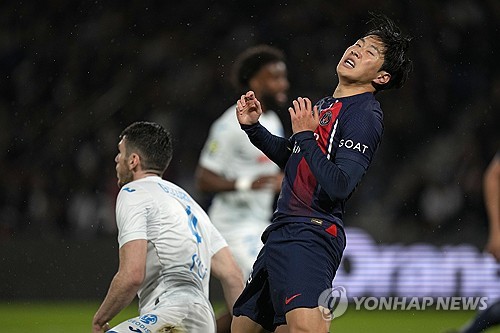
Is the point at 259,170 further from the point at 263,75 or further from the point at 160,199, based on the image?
the point at 160,199

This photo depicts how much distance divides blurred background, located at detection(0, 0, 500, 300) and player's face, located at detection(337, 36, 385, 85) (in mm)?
6941

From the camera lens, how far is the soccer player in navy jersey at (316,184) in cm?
401

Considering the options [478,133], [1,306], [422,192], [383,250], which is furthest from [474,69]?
[1,306]

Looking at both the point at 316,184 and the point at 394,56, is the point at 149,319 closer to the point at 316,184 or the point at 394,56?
the point at 316,184

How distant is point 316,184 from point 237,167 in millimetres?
2838

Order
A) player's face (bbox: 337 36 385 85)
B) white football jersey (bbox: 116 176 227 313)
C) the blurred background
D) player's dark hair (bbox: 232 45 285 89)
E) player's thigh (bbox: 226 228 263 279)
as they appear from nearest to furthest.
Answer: player's face (bbox: 337 36 385 85)
white football jersey (bbox: 116 176 227 313)
player's thigh (bbox: 226 228 263 279)
player's dark hair (bbox: 232 45 285 89)
the blurred background

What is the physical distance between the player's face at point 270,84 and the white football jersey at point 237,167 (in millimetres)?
111

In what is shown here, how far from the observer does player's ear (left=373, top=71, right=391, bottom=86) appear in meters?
4.39

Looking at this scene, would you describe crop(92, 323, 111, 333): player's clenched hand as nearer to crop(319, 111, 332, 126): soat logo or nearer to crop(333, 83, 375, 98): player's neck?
crop(319, 111, 332, 126): soat logo

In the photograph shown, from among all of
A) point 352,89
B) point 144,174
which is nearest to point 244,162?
point 144,174

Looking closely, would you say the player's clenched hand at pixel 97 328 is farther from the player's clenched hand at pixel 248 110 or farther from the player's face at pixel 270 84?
the player's face at pixel 270 84

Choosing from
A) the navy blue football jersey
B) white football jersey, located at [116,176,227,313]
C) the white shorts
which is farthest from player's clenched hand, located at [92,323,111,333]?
the navy blue football jersey

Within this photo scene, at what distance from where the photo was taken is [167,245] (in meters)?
4.67

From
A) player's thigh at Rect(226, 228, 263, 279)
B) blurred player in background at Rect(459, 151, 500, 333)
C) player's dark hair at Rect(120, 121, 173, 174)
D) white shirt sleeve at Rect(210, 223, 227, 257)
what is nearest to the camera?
player's dark hair at Rect(120, 121, 173, 174)
